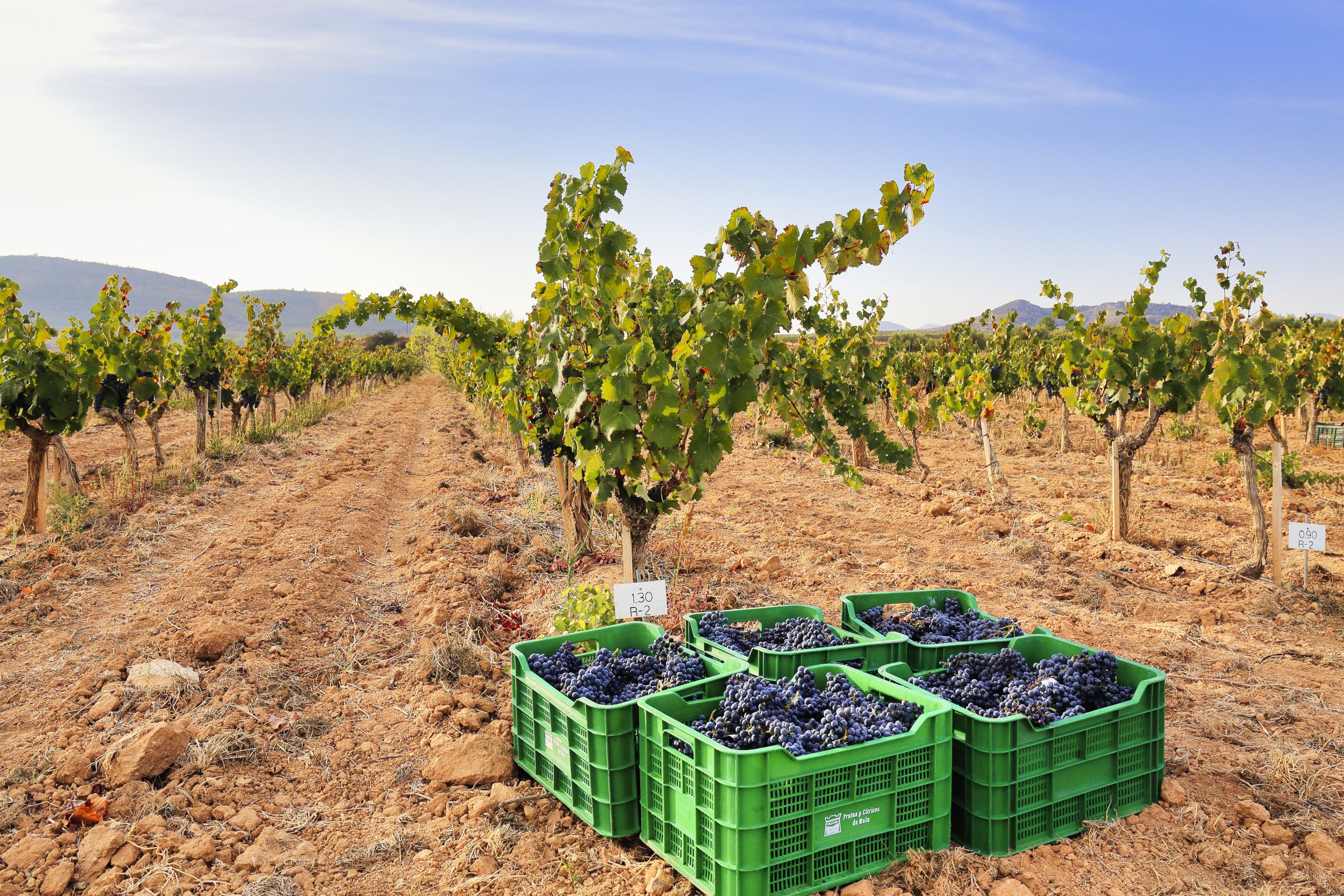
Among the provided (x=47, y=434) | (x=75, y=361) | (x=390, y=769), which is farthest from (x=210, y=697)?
(x=75, y=361)

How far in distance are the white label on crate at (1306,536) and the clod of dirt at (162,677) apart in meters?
7.90

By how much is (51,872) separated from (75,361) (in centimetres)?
878

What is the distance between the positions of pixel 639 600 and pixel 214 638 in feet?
10.1

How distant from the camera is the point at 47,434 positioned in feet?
30.0

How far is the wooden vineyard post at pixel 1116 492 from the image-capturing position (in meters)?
8.81

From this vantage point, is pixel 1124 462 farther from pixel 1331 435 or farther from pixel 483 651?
pixel 1331 435

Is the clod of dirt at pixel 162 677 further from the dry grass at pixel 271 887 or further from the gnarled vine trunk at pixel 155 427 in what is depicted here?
the gnarled vine trunk at pixel 155 427

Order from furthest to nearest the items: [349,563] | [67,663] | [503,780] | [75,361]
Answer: [75,361] < [349,563] < [67,663] < [503,780]

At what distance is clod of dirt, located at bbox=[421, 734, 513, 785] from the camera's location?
3.93 m

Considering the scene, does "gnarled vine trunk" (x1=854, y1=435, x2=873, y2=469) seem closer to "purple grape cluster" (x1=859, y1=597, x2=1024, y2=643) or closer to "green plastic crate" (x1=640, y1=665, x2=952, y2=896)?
"purple grape cluster" (x1=859, y1=597, x2=1024, y2=643)

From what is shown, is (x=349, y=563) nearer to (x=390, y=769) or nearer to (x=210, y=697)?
(x=210, y=697)

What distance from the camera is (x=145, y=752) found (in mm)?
3941

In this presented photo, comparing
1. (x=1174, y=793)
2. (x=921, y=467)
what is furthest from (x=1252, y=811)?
(x=921, y=467)

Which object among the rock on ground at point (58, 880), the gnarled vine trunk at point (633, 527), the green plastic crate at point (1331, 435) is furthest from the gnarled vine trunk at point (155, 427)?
the green plastic crate at point (1331, 435)
